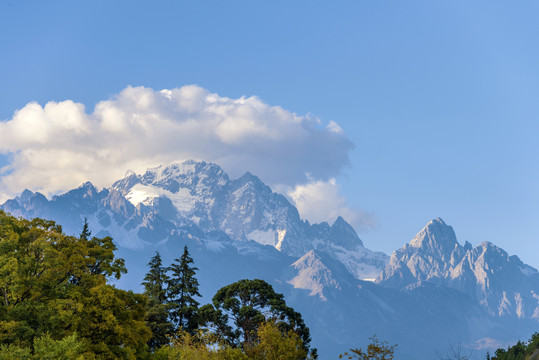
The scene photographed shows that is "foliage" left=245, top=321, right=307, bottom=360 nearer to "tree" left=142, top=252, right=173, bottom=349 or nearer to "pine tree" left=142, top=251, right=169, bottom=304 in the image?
"tree" left=142, top=252, right=173, bottom=349

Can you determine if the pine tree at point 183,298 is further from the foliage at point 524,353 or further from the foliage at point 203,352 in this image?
the foliage at point 524,353

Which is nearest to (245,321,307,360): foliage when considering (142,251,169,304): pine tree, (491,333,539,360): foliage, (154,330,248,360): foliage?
(154,330,248,360): foliage

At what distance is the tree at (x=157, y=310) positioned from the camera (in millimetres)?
83938

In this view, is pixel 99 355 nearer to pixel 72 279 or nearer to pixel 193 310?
pixel 72 279

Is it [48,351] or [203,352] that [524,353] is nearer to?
[203,352]

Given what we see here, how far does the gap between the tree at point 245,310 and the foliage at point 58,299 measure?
2294 cm

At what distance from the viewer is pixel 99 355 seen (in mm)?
56500

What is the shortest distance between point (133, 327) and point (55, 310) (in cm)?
856

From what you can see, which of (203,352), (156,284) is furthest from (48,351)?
(156,284)

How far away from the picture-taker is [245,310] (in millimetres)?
86812

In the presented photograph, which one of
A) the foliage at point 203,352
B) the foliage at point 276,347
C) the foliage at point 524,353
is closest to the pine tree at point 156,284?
the foliage at point 203,352

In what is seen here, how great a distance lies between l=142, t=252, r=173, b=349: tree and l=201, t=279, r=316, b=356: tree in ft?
19.5

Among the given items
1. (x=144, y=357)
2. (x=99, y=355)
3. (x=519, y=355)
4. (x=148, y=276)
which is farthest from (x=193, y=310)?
(x=519, y=355)

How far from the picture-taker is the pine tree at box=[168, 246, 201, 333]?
294 ft
